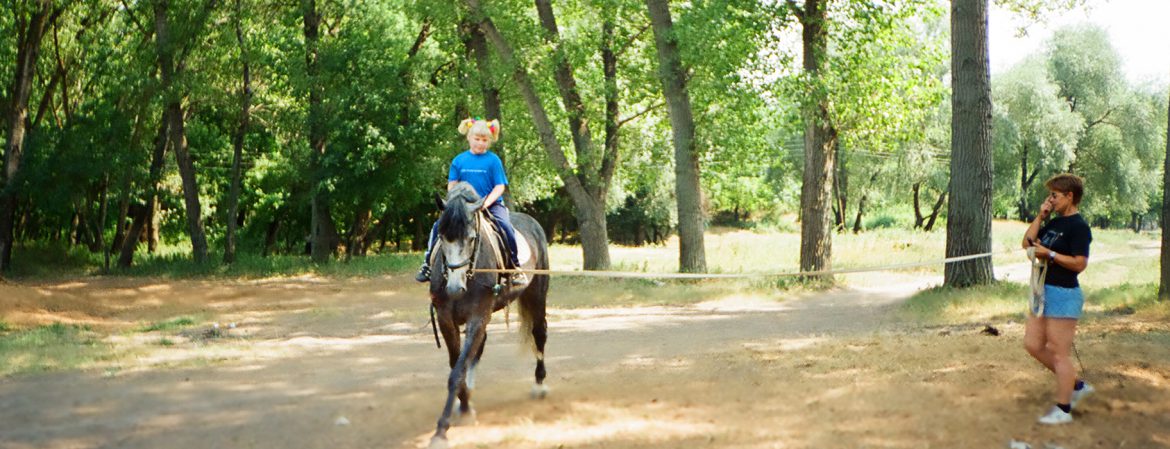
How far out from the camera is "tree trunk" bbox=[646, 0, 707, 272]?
879 inches

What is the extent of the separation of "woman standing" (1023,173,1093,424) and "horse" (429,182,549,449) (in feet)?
14.8

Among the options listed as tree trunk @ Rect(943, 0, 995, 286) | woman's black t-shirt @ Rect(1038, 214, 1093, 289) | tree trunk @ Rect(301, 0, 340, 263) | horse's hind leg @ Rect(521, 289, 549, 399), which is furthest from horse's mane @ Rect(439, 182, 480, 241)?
tree trunk @ Rect(301, 0, 340, 263)

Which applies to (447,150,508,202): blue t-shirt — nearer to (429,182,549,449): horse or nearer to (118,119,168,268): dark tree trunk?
(429,182,549,449): horse

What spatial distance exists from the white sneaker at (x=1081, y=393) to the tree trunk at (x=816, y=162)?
1345 centimetres

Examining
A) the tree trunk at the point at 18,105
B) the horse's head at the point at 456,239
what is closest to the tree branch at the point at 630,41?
the tree trunk at the point at 18,105

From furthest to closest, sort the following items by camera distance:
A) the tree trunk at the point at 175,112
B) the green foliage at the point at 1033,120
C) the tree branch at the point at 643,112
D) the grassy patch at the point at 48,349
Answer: the green foliage at the point at 1033,120
the tree trunk at the point at 175,112
the tree branch at the point at 643,112
the grassy patch at the point at 48,349

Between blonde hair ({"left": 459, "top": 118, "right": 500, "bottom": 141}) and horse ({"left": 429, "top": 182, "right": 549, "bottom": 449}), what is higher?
blonde hair ({"left": 459, "top": 118, "right": 500, "bottom": 141})

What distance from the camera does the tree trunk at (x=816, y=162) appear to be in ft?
67.2

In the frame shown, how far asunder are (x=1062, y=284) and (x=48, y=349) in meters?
13.1

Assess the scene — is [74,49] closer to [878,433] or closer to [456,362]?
[456,362]

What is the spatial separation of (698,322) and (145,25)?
2460 cm

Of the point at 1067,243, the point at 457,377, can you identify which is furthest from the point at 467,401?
the point at 1067,243

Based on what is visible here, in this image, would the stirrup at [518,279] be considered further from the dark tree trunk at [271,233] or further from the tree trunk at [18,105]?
the dark tree trunk at [271,233]

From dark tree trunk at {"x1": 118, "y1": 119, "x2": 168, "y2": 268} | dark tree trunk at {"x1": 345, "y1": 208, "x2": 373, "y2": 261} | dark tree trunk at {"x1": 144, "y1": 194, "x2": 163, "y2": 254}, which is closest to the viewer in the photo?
dark tree trunk at {"x1": 118, "y1": 119, "x2": 168, "y2": 268}
